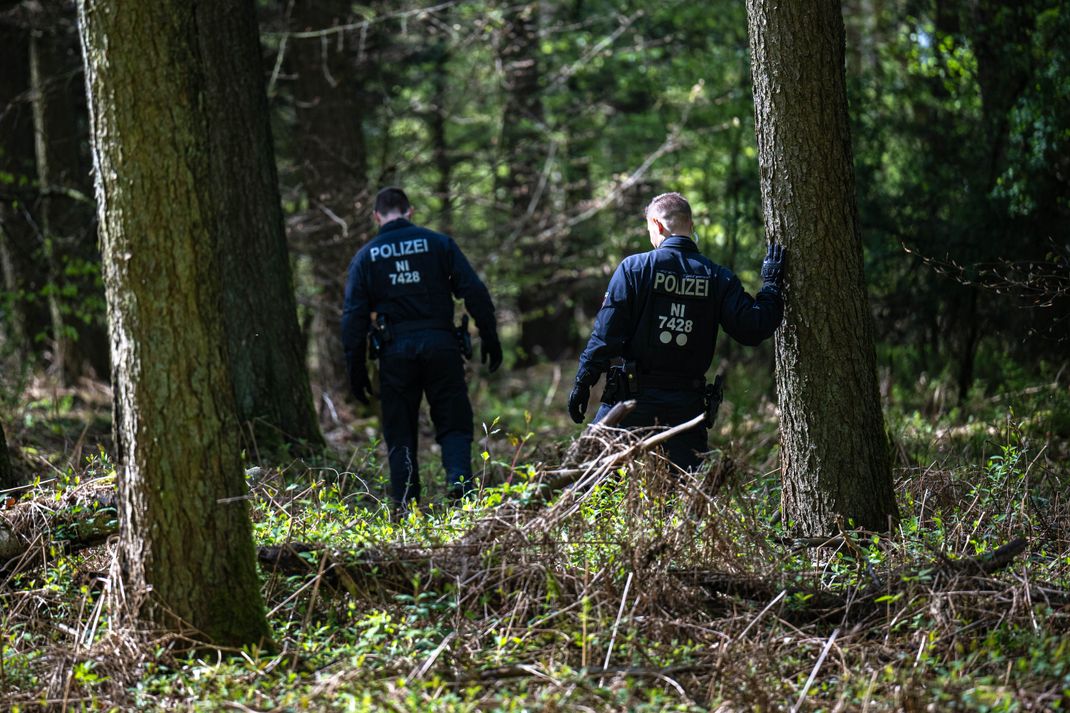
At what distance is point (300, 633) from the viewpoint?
4227 mm

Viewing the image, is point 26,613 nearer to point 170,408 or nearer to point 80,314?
point 170,408

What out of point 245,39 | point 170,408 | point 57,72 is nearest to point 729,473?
point 170,408

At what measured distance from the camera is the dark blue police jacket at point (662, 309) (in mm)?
5887

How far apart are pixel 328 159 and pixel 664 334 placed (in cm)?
681

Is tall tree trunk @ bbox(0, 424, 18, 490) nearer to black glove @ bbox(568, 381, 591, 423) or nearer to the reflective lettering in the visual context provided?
the reflective lettering

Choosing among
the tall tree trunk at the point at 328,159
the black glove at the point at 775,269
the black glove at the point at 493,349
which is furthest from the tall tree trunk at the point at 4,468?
the tall tree trunk at the point at 328,159

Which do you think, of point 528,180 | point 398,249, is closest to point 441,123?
point 528,180

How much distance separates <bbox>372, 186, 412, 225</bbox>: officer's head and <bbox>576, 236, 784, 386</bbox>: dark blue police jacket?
209 centimetres

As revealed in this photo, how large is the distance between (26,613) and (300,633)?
1.34 metres

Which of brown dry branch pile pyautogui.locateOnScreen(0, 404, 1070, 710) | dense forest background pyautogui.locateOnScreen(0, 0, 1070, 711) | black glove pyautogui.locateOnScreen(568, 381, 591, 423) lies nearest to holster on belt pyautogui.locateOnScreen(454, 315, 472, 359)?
dense forest background pyautogui.locateOnScreen(0, 0, 1070, 711)

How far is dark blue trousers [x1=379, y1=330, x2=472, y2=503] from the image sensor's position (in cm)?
709

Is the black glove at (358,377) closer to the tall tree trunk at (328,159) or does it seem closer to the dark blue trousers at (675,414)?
the dark blue trousers at (675,414)

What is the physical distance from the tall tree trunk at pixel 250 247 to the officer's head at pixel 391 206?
125 centimetres

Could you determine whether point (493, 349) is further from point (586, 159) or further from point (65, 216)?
point (586, 159)
